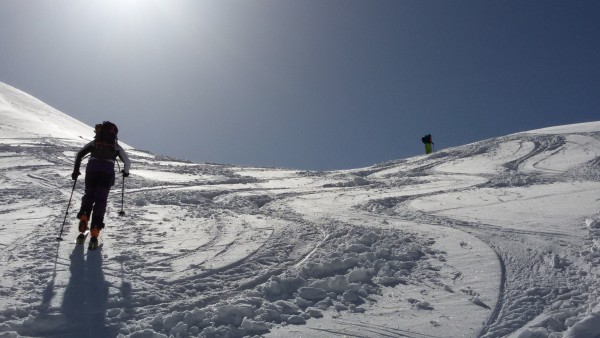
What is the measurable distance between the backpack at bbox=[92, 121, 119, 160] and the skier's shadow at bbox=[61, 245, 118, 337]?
1.76 metres

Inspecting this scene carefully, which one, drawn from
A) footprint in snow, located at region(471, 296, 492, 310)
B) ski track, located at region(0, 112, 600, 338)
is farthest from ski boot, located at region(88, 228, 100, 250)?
footprint in snow, located at region(471, 296, 492, 310)

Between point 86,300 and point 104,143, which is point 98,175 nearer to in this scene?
point 104,143

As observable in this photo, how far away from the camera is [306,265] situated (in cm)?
649

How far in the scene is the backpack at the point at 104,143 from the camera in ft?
25.4

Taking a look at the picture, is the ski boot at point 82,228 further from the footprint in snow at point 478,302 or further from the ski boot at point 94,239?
the footprint in snow at point 478,302

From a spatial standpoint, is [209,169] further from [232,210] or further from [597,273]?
[597,273]

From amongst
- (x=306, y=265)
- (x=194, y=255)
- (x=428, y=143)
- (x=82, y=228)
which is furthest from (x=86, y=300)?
(x=428, y=143)

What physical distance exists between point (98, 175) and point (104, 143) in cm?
53

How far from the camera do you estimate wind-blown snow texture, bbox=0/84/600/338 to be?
482 cm

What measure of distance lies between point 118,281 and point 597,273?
229 inches

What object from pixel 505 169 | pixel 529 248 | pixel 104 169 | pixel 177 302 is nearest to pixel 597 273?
pixel 529 248

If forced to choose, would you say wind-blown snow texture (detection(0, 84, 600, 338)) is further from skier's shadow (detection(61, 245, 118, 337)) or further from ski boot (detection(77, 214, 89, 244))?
ski boot (detection(77, 214, 89, 244))

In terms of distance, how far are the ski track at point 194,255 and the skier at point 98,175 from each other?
1.48 feet

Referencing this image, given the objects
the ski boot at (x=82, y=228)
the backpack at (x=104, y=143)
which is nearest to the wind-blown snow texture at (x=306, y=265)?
the ski boot at (x=82, y=228)
